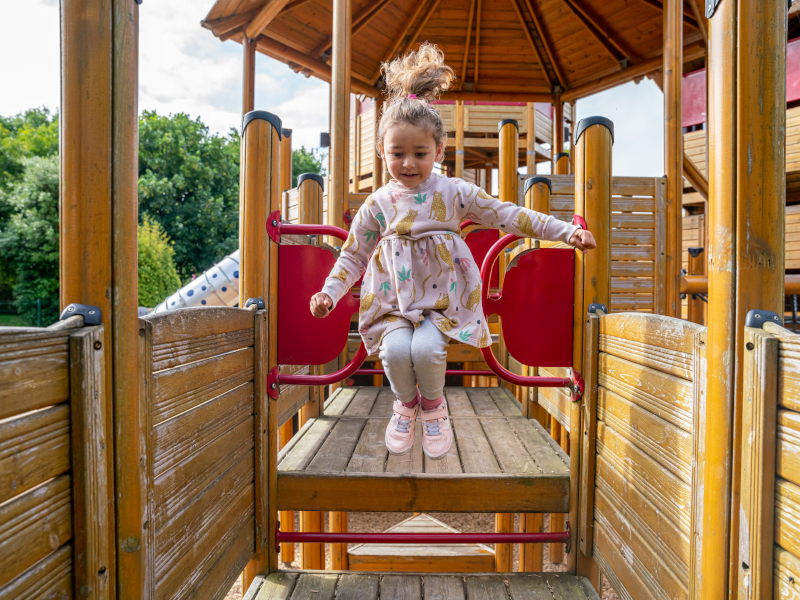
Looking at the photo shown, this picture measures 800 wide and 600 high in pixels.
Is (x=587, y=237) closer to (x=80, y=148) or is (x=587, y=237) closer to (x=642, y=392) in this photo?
(x=642, y=392)

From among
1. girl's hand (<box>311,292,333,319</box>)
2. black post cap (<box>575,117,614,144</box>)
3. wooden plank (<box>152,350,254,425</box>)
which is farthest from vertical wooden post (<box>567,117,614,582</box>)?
wooden plank (<box>152,350,254,425</box>)

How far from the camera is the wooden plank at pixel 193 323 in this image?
1121 millimetres

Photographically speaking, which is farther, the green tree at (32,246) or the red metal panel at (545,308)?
the green tree at (32,246)

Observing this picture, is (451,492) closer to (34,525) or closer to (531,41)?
(34,525)

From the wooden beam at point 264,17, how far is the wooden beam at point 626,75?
405 centimetres

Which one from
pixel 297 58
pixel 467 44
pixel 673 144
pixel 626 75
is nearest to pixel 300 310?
pixel 673 144

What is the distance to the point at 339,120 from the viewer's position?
3.86 m

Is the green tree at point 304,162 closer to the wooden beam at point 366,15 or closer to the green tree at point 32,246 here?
the green tree at point 32,246

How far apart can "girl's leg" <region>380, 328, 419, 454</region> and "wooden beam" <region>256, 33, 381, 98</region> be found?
17.7ft

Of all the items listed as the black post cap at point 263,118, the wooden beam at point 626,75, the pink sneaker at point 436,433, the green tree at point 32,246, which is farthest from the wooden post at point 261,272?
the green tree at point 32,246

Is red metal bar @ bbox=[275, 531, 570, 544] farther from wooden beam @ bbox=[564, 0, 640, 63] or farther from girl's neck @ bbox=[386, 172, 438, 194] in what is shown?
wooden beam @ bbox=[564, 0, 640, 63]

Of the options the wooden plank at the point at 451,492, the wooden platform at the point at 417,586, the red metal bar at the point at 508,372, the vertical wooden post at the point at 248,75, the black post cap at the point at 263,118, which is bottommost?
the wooden platform at the point at 417,586

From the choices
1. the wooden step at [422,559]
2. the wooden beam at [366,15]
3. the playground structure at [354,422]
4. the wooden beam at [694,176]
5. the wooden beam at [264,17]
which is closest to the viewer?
the playground structure at [354,422]

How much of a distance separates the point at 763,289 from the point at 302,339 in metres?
1.40
